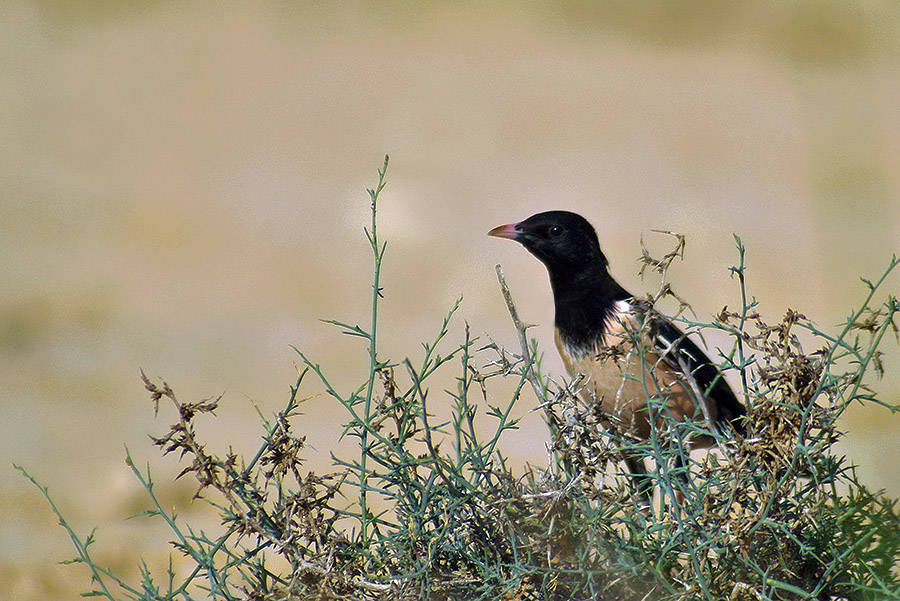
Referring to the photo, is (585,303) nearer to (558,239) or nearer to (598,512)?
(558,239)

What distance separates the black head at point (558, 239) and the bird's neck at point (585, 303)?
2cm

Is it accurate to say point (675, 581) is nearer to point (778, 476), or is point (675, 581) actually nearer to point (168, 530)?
point (778, 476)

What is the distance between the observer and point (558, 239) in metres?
1.66

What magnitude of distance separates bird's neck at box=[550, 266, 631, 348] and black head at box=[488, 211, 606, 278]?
2 cm

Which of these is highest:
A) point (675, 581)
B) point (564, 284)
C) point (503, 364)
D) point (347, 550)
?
point (564, 284)

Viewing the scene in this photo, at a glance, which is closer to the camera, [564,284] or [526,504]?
[526,504]

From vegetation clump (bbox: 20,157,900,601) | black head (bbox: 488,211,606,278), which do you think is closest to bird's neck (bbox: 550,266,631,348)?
black head (bbox: 488,211,606,278)

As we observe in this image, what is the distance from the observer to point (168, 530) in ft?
7.42

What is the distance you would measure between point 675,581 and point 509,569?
12cm

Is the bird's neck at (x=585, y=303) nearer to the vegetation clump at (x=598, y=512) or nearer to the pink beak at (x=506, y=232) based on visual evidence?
the pink beak at (x=506, y=232)

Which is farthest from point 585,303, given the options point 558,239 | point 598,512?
point 598,512

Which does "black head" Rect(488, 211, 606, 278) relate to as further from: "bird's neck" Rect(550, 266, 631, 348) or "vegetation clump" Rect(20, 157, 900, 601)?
"vegetation clump" Rect(20, 157, 900, 601)

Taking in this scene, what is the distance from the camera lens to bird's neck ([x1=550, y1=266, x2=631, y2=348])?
1.61m

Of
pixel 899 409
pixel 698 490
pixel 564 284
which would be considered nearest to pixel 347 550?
pixel 698 490
